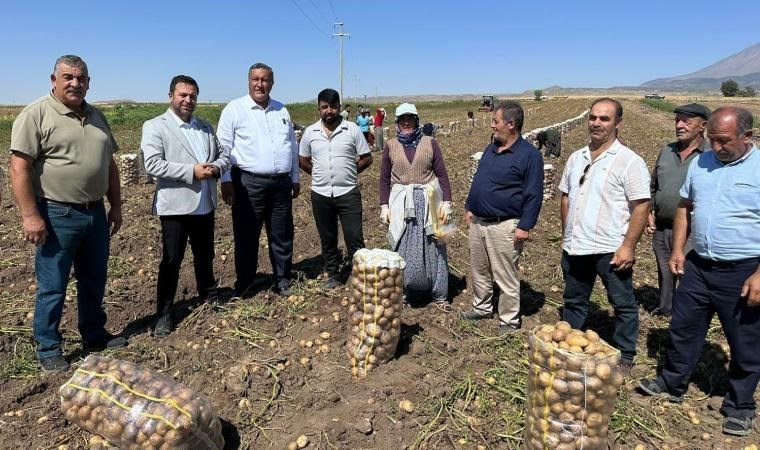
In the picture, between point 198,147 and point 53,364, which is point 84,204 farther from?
point 53,364

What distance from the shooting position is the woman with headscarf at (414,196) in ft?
14.5

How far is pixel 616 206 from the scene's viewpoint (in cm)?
349

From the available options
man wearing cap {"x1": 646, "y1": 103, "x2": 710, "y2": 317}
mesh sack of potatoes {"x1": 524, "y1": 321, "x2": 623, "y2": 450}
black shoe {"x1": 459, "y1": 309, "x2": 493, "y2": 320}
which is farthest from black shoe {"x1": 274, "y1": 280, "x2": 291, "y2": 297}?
man wearing cap {"x1": 646, "y1": 103, "x2": 710, "y2": 317}

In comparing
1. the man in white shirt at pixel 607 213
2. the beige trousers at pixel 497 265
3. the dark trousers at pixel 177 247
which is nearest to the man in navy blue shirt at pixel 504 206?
the beige trousers at pixel 497 265

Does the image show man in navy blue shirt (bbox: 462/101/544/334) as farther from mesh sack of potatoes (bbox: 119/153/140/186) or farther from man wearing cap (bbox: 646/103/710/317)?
mesh sack of potatoes (bbox: 119/153/140/186)

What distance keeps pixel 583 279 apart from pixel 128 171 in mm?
9356

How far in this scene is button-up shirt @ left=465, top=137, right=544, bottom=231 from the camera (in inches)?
154

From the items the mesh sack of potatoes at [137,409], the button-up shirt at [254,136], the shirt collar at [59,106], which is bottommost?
the mesh sack of potatoes at [137,409]

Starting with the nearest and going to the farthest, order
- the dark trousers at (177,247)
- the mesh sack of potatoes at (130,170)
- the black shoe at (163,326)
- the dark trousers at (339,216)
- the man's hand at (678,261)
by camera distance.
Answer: the man's hand at (678,261), the dark trousers at (177,247), the black shoe at (163,326), the dark trousers at (339,216), the mesh sack of potatoes at (130,170)

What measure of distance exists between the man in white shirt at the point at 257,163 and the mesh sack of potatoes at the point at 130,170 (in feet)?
21.0

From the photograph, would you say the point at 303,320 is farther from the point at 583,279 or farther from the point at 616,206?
the point at 616,206

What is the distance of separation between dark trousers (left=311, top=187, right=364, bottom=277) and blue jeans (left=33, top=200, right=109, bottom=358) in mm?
1924

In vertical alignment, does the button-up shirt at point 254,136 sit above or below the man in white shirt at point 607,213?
above

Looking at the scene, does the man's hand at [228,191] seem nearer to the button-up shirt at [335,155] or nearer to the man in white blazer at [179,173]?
the man in white blazer at [179,173]
